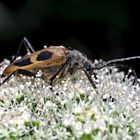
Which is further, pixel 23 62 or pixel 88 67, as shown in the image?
pixel 88 67

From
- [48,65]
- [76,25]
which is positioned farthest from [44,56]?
[76,25]

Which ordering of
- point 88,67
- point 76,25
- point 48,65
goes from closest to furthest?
1. point 48,65
2. point 88,67
3. point 76,25

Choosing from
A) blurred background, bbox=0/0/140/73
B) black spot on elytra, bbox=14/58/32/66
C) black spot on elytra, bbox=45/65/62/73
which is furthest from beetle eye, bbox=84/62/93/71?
blurred background, bbox=0/0/140/73

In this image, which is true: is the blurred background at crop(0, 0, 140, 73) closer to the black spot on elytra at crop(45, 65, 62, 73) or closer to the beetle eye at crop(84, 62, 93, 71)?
the beetle eye at crop(84, 62, 93, 71)

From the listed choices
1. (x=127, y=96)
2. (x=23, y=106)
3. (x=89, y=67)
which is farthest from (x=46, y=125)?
(x=89, y=67)

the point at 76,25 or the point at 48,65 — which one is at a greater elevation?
the point at 76,25

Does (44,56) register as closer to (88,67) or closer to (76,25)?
(88,67)

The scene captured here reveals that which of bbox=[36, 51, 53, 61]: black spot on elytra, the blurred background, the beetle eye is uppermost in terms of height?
the blurred background

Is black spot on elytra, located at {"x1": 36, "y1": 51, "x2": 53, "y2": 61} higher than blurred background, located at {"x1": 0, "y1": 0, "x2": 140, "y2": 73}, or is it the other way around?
blurred background, located at {"x1": 0, "y1": 0, "x2": 140, "y2": 73}

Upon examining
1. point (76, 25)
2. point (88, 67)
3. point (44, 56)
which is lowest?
point (88, 67)
